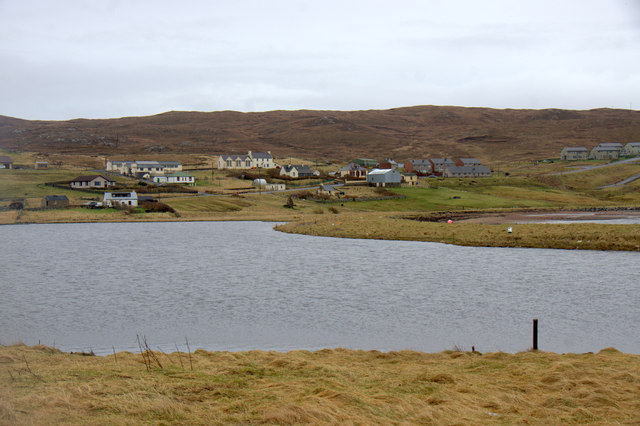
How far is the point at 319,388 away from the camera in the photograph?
13.0 m

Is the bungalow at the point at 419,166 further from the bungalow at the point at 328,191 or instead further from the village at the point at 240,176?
the bungalow at the point at 328,191

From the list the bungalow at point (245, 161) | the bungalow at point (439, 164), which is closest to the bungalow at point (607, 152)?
the bungalow at point (439, 164)

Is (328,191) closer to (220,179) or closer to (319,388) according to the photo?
(220,179)

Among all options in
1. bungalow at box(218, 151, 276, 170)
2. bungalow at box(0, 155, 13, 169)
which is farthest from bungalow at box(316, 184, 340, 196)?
bungalow at box(0, 155, 13, 169)

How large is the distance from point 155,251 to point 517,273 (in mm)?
27827

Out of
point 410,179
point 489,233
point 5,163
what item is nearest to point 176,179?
point 5,163

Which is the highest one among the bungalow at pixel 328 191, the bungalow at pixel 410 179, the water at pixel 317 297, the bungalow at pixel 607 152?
the bungalow at pixel 607 152

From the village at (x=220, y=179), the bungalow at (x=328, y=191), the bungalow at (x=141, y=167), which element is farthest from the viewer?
the bungalow at (x=141, y=167)

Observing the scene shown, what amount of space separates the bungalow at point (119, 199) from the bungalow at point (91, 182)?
1536 centimetres

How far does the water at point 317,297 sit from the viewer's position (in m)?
20.8

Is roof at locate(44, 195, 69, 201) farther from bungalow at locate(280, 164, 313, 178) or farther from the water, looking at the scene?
bungalow at locate(280, 164, 313, 178)

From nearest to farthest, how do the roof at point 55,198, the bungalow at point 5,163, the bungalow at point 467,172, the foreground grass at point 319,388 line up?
the foreground grass at point 319,388
the roof at point 55,198
the bungalow at point 5,163
the bungalow at point 467,172

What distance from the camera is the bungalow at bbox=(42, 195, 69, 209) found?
79.2 metres

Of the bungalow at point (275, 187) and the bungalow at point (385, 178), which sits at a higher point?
the bungalow at point (385, 178)
